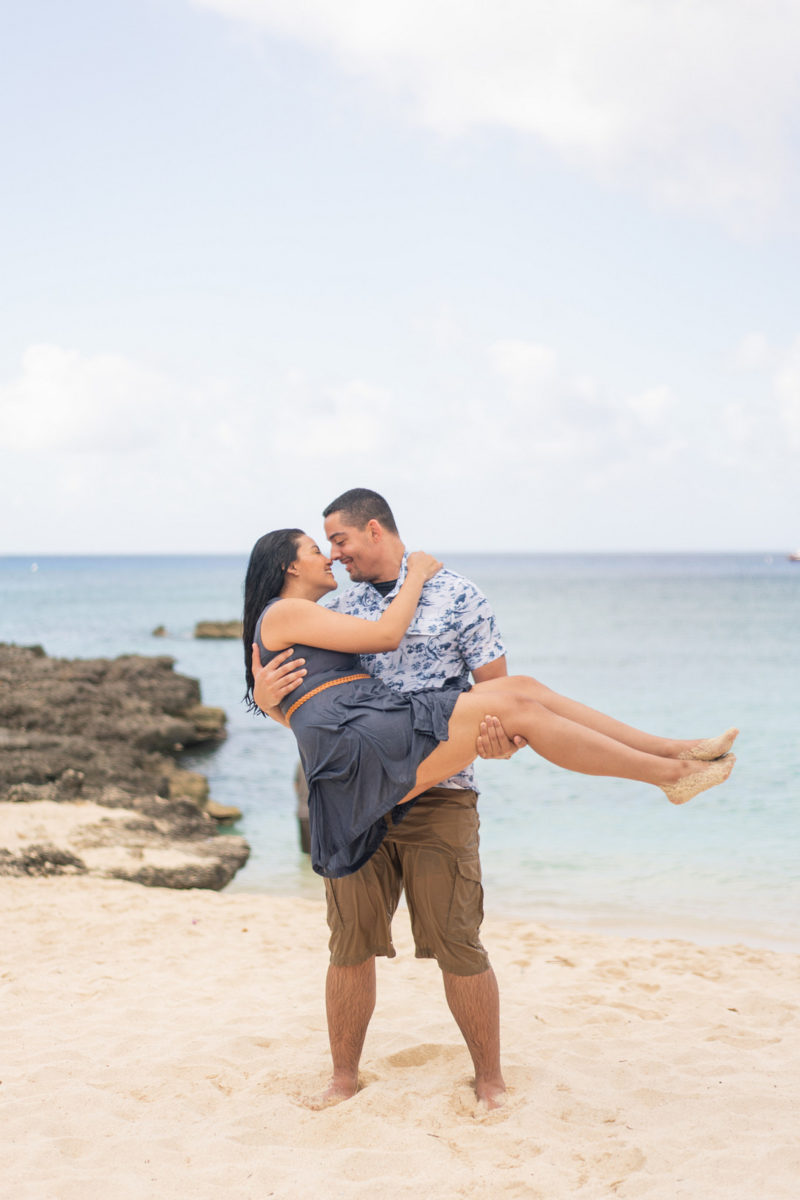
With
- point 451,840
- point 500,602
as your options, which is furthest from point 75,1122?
point 500,602

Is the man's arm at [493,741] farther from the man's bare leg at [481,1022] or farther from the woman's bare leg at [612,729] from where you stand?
the man's bare leg at [481,1022]

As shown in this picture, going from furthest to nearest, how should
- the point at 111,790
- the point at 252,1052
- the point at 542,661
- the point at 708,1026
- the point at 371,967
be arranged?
1. the point at 542,661
2. the point at 111,790
3. the point at 708,1026
4. the point at 252,1052
5. the point at 371,967

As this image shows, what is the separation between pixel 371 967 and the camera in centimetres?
406

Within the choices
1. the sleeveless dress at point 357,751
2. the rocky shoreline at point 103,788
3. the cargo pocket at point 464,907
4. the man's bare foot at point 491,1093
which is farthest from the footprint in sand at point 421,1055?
the rocky shoreline at point 103,788

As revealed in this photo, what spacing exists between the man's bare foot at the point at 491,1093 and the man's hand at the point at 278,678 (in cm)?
177

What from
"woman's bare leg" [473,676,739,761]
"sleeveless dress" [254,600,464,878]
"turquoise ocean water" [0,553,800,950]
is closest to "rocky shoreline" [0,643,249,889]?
"turquoise ocean water" [0,553,800,950]

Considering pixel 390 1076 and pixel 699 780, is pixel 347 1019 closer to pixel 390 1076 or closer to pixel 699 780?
pixel 390 1076

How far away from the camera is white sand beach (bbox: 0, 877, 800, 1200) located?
11.1ft

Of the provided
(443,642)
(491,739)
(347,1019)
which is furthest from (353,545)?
(347,1019)

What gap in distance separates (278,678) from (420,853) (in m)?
0.90

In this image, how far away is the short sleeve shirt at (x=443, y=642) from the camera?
399cm

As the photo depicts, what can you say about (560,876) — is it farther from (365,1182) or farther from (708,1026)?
(365,1182)

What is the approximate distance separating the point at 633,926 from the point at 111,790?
5.70 meters

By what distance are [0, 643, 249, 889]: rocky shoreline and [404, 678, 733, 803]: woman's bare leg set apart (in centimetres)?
545
